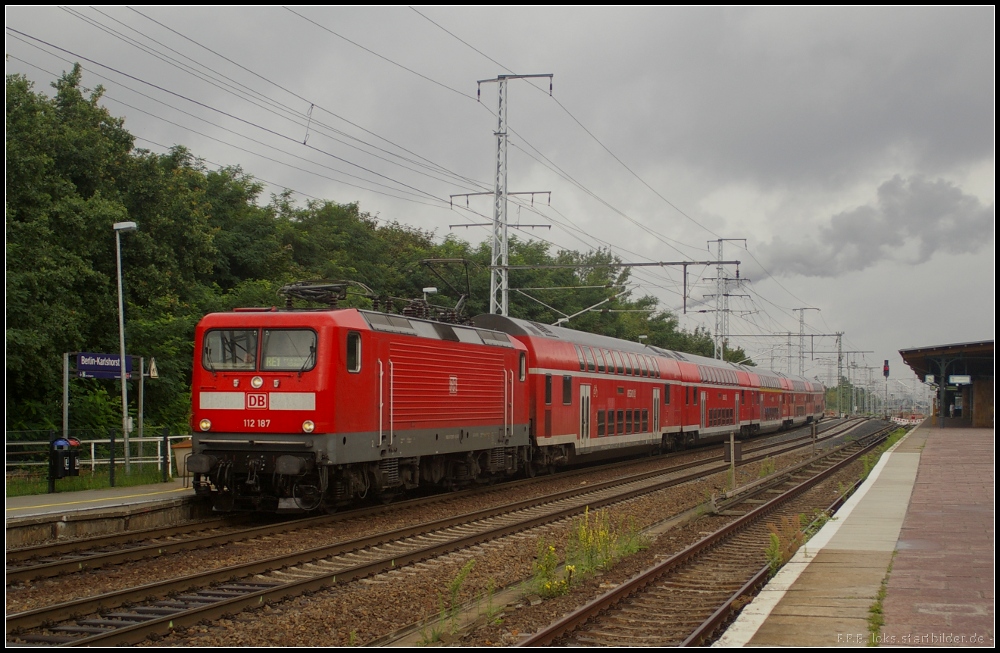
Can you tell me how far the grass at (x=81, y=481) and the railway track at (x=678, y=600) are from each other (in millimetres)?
11756

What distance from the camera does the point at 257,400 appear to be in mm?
14383

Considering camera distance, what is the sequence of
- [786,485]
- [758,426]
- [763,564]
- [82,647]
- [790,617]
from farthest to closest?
[758,426]
[786,485]
[763,564]
[790,617]
[82,647]

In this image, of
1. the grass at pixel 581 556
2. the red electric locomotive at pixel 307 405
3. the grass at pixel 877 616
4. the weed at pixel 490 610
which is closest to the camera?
the grass at pixel 877 616

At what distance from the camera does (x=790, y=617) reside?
820 cm

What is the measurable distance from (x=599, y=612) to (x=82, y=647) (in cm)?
474

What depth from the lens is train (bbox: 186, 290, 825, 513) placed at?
14.2 m

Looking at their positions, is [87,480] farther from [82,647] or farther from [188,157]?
[188,157]

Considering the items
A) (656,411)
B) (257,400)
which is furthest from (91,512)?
(656,411)

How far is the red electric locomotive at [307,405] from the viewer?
14141 millimetres

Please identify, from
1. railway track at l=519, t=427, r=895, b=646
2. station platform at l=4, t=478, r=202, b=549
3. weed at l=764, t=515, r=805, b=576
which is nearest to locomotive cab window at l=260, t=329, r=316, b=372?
station platform at l=4, t=478, r=202, b=549

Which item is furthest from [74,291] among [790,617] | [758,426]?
[758,426]

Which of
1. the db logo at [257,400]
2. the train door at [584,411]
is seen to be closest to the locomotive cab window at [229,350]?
the db logo at [257,400]

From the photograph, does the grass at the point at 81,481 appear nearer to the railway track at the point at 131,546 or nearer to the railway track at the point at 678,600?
the railway track at the point at 131,546

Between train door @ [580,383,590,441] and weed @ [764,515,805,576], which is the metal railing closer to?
train door @ [580,383,590,441]
